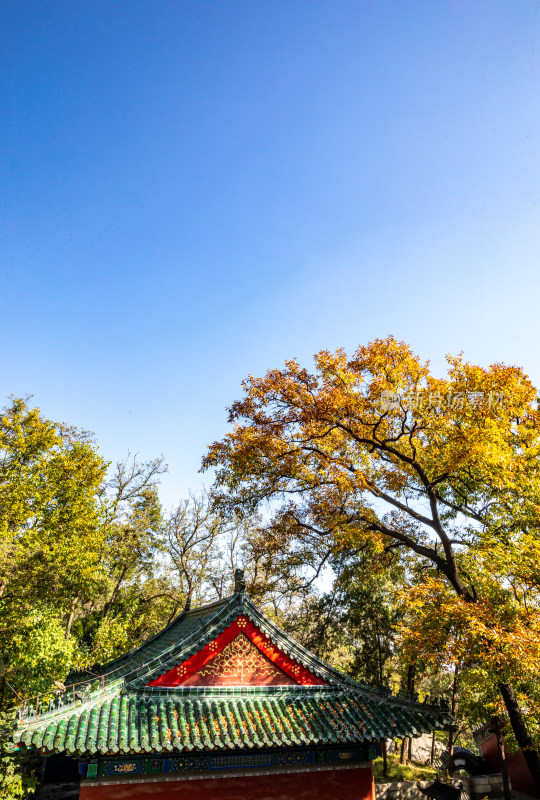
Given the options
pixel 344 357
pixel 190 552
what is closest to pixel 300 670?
pixel 344 357

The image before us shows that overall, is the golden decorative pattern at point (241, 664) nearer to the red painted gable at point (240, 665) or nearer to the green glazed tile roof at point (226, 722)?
the red painted gable at point (240, 665)

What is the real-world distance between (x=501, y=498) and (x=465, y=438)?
5.74ft

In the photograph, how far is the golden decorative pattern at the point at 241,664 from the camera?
8.74 m

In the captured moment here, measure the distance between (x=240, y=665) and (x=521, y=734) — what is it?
6.78 metres

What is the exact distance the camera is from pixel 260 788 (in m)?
8.32

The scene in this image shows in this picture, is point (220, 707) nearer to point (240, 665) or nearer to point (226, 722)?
point (226, 722)

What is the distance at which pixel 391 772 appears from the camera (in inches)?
881

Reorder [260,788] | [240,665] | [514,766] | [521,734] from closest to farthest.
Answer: [260,788] → [240,665] → [521,734] → [514,766]

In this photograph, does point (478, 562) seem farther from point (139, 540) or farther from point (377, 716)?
point (139, 540)

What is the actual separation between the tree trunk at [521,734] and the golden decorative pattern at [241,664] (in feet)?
17.3

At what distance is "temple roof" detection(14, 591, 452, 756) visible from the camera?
722 centimetres

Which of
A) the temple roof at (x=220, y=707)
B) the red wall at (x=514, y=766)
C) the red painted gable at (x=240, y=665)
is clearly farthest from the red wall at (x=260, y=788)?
the red wall at (x=514, y=766)

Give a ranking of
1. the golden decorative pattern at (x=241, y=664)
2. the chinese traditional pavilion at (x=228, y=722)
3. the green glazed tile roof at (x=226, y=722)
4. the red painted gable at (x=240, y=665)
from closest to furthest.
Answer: the green glazed tile roof at (x=226, y=722), the chinese traditional pavilion at (x=228, y=722), the red painted gable at (x=240, y=665), the golden decorative pattern at (x=241, y=664)

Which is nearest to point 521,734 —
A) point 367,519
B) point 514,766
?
point 367,519
